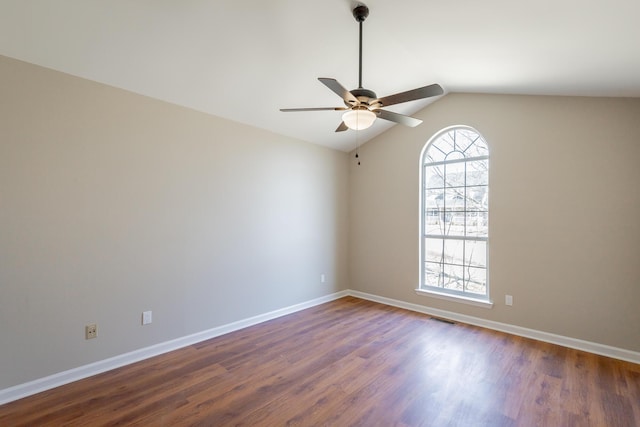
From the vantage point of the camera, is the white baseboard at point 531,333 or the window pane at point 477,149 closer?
the white baseboard at point 531,333

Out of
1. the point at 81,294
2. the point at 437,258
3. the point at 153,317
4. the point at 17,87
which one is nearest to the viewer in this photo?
the point at 17,87

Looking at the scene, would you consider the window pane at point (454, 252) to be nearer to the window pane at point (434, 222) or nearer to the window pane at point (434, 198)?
the window pane at point (434, 222)

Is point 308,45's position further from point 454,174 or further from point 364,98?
point 454,174

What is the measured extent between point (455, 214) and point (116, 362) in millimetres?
4203

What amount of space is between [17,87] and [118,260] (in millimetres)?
1508

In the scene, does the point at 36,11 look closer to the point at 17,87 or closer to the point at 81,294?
the point at 17,87

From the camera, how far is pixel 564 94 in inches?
124

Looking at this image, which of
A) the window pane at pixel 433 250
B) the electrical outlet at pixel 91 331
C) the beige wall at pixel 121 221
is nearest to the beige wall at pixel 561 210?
the window pane at pixel 433 250

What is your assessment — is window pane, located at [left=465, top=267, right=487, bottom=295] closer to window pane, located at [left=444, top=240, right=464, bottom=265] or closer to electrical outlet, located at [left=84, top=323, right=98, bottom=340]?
window pane, located at [left=444, top=240, right=464, bottom=265]

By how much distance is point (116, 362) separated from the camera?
2.63 metres

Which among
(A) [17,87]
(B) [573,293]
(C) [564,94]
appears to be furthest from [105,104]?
(B) [573,293]

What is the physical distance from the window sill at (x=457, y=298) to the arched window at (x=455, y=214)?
0.17 ft

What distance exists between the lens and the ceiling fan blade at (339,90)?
1825 mm

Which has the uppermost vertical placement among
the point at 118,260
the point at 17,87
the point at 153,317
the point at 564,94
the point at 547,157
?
the point at 564,94
